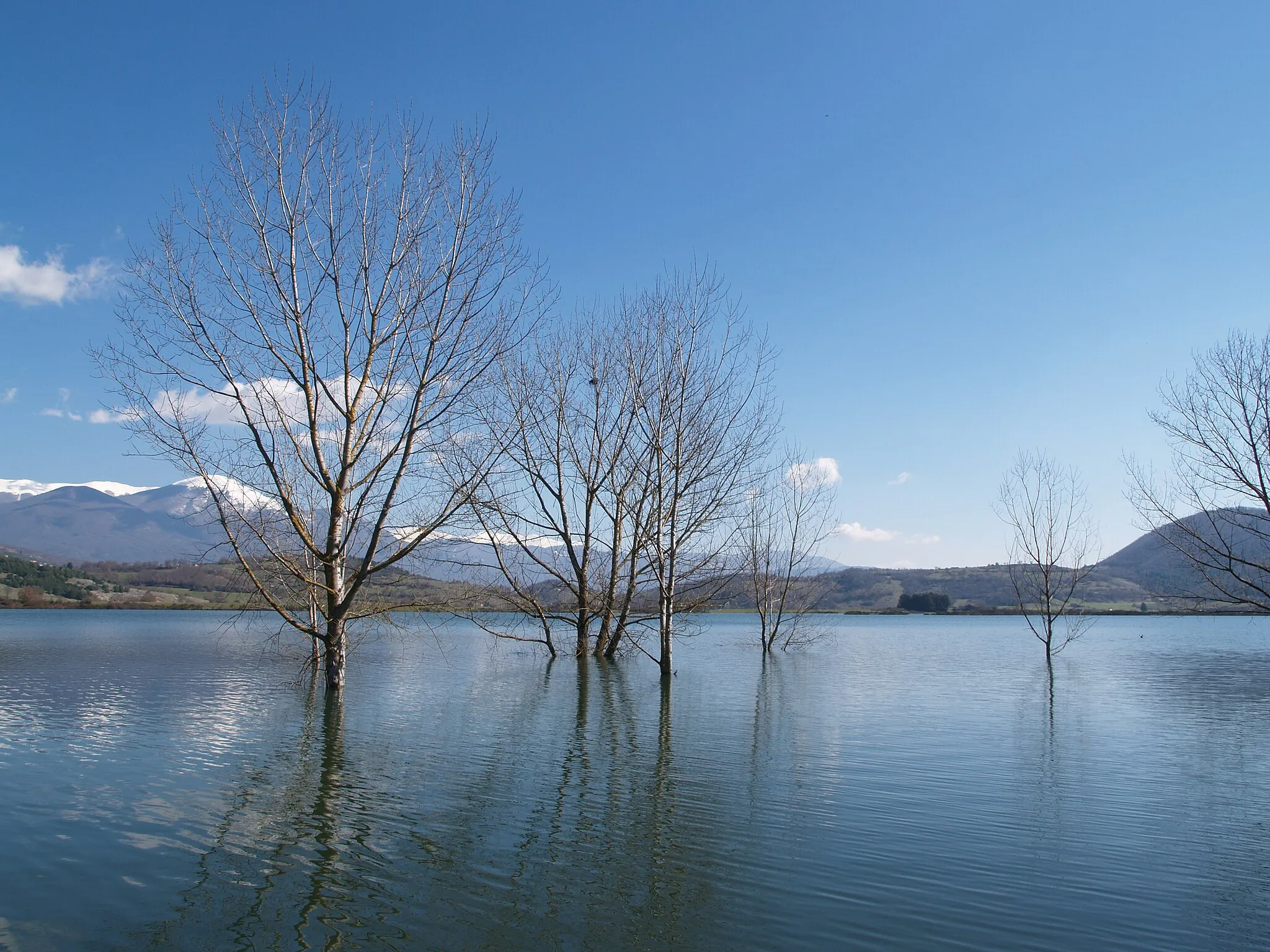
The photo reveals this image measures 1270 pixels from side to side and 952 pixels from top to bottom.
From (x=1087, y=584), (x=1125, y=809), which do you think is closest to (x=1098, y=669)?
(x=1125, y=809)

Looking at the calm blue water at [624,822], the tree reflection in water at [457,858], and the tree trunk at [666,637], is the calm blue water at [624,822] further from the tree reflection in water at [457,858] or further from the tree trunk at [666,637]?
the tree trunk at [666,637]

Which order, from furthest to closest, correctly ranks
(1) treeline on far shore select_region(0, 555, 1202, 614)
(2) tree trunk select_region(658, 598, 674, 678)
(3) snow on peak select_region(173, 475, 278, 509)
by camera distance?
(1) treeline on far shore select_region(0, 555, 1202, 614) < (2) tree trunk select_region(658, 598, 674, 678) < (3) snow on peak select_region(173, 475, 278, 509)

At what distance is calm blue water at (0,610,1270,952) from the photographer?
619cm

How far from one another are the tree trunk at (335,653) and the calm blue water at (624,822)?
1029mm

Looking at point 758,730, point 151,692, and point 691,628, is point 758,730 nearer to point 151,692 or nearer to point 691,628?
point 151,692

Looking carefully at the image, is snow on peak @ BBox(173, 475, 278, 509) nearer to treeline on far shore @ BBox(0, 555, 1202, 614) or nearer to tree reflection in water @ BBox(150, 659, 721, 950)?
treeline on far shore @ BBox(0, 555, 1202, 614)

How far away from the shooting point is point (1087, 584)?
173375 millimetres

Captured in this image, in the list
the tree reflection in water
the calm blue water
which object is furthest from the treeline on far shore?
the tree reflection in water

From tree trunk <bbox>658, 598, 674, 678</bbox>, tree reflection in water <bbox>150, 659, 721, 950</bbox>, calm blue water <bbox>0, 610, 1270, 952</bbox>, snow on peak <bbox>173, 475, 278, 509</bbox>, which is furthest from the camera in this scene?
tree trunk <bbox>658, 598, 674, 678</bbox>

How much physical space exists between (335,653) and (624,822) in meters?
10.6

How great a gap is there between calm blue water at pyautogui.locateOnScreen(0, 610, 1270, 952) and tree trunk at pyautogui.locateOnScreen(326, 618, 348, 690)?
103 centimetres

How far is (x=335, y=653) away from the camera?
17375mm

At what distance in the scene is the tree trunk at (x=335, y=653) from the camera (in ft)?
55.7

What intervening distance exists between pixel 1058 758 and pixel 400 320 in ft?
49.0
